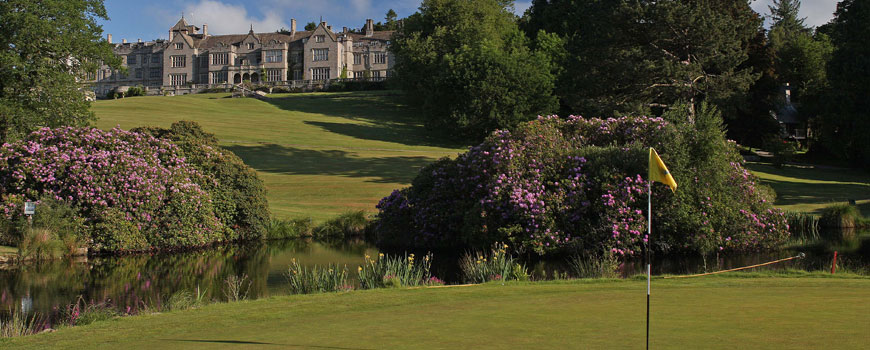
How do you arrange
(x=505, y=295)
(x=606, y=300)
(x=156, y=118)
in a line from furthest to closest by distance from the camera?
(x=156, y=118)
(x=505, y=295)
(x=606, y=300)

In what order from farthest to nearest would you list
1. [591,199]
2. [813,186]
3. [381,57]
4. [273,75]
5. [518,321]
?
[381,57] → [273,75] → [813,186] → [591,199] → [518,321]

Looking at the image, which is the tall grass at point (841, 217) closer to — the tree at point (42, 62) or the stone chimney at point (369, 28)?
the tree at point (42, 62)

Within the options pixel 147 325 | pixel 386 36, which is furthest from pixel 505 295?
pixel 386 36

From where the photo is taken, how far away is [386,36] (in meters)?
146

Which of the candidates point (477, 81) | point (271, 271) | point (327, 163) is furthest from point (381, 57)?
point (271, 271)

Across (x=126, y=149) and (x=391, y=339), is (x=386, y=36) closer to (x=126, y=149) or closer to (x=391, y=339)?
(x=126, y=149)

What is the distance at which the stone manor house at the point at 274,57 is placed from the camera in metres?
139

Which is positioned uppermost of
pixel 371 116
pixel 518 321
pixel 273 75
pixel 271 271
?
pixel 273 75

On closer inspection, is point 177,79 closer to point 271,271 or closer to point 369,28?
point 369,28

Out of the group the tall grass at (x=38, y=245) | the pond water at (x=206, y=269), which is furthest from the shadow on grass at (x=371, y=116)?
the tall grass at (x=38, y=245)

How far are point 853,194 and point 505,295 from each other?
126 ft

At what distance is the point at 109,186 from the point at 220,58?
12288cm

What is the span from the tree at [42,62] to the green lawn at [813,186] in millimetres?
35408

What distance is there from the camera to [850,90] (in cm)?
5366
